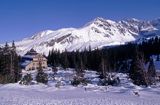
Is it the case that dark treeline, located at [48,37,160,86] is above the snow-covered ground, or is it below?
above

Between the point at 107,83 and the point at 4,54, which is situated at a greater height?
the point at 4,54

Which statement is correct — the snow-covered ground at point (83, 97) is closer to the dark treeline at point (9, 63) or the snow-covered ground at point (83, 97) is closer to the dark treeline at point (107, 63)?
the dark treeline at point (107, 63)

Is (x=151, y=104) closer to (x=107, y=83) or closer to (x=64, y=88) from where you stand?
(x=64, y=88)

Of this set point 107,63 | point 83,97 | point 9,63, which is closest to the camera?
point 83,97

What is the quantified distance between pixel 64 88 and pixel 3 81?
17413 mm

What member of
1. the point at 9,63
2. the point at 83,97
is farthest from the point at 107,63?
the point at 83,97

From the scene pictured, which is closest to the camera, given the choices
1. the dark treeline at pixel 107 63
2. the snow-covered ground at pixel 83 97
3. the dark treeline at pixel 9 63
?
the snow-covered ground at pixel 83 97

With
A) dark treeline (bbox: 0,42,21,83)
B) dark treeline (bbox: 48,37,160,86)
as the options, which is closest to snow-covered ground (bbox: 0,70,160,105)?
dark treeline (bbox: 48,37,160,86)

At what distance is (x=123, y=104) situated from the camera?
3195 centimetres

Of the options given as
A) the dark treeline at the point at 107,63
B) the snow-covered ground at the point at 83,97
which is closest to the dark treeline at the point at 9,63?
the dark treeline at the point at 107,63

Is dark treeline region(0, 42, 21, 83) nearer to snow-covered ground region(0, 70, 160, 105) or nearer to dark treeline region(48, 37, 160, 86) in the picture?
dark treeline region(48, 37, 160, 86)

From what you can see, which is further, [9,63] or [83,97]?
[9,63]

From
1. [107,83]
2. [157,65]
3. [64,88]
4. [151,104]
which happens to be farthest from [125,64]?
[151,104]

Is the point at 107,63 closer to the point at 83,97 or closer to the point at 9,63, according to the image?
the point at 9,63
